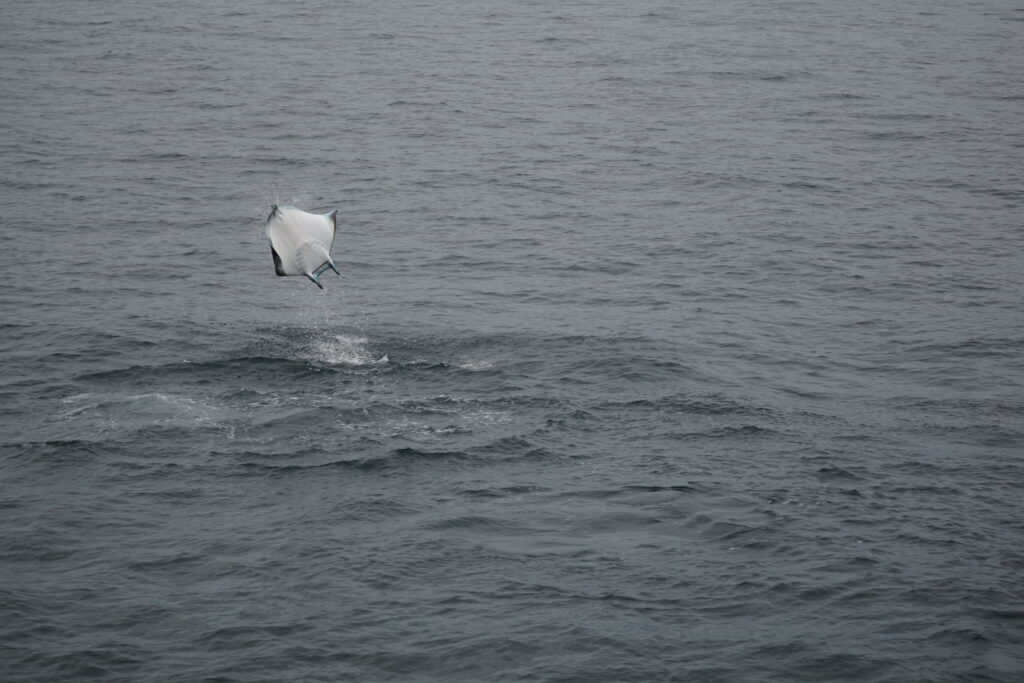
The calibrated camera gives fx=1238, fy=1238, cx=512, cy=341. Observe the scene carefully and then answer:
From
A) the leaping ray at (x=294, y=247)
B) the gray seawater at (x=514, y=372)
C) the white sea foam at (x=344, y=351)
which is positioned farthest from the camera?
the white sea foam at (x=344, y=351)

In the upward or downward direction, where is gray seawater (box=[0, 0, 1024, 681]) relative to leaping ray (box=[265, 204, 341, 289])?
downward

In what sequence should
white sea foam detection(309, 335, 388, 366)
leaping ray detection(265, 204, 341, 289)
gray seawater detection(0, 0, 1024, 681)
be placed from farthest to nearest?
white sea foam detection(309, 335, 388, 366) < leaping ray detection(265, 204, 341, 289) < gray seawater detection(0, 0, 1024, 681)

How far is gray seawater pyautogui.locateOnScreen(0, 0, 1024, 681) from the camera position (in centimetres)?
3562

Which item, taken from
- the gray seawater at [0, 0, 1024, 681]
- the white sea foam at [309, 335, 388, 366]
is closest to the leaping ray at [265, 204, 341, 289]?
the gray seawater at [0, 0, 1024, 681]

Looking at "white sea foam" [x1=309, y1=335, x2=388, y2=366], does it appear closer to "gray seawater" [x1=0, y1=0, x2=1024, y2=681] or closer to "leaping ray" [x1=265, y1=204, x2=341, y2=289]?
"gray seawater" [x1=0, y1=0, x2=1024, y2=681]

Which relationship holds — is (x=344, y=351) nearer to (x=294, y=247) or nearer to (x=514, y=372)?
(x=294, y=247)

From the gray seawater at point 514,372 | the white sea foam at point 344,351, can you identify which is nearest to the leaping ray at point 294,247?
the gray seawater at point 514,372

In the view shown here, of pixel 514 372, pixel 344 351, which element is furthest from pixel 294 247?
pixel 514 372

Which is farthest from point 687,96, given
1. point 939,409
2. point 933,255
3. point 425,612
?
point 425,612

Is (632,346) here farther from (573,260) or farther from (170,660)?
(170,660)

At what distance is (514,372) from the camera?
169 feet

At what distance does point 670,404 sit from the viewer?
160 feet

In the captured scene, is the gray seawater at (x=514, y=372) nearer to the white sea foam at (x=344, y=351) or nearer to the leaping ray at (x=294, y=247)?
the white sea foam at (x=344, y=351)

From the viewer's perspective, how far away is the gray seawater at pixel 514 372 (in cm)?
3562
